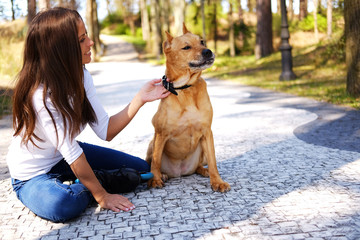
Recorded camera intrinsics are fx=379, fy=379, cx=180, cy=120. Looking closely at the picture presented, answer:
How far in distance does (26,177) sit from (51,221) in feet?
1.24

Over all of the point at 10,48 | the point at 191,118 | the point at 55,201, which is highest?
the point at 10,48

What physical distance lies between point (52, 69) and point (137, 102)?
2.61 ft

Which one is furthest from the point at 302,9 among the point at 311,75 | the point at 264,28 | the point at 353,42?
the point at 353,42

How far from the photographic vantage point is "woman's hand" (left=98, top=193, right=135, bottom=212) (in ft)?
9.31

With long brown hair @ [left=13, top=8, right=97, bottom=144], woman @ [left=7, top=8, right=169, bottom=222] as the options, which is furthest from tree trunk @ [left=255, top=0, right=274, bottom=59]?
long brown hair @ [left=13, top=8, right=97, bottom=144]

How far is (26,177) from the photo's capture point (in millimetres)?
2812

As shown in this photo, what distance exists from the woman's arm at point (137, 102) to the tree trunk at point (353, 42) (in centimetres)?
478

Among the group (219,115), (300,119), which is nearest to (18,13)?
(219,115)

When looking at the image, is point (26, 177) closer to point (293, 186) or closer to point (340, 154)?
point (293, 186)

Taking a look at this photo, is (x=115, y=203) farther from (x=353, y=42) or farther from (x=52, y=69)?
(x=353, y=42)

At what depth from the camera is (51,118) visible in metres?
2.60

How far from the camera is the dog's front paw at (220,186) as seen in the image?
3.17 metres

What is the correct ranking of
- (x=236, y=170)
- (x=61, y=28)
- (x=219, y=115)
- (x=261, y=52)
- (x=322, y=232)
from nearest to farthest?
1. (x=322, y=232)
2. (x=61, y=28)
3. (x=236, y=170)
4. (x=219, y=115)
5. (x=261, y=52)

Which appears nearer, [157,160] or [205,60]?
[205,60]
